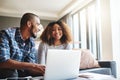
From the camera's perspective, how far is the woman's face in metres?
2.08

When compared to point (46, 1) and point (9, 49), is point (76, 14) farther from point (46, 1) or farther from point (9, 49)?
point (9, 49)

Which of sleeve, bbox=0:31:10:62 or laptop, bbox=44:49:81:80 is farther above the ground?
sleeve, bbox=0:31:10:62

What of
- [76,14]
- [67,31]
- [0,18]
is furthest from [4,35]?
[0,18]

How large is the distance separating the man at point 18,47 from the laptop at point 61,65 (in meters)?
0.23

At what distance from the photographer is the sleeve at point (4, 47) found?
4.11 feet

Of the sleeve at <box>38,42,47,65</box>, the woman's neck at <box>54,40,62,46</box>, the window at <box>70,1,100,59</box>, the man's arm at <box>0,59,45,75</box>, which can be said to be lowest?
→ the man's arm at <box>0,59,45,75</box>

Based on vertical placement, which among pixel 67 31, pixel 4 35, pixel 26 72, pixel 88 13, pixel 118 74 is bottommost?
pixel 118 74

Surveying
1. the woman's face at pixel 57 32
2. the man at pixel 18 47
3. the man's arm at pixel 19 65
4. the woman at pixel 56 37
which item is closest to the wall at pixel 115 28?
the woman at pixel 56 37

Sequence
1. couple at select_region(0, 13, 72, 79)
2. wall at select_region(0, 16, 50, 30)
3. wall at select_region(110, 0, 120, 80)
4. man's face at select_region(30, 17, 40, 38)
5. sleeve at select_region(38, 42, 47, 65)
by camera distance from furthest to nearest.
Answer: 1. wall at select_region(0, 16, 50, 30)
2. wall at select_region(110, 0, 120, 80)
3. sleeve at select_region(38, 42, 47, 65)
4. man's face at select_region(30, 17, 40, 38)
5. couple at select_region(0, 13, 72, 79)

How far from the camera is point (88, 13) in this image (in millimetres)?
4121

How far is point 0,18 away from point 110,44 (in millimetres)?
3530

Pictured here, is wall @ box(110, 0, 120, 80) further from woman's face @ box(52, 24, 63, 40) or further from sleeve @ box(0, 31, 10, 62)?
sleeve @ box(0, 31, 10, 62)

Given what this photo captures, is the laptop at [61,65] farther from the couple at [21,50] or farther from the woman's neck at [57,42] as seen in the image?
the woman's neck at [57,42]

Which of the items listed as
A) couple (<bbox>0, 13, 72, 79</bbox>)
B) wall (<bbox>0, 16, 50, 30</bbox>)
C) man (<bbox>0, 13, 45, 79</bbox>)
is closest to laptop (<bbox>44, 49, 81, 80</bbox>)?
couple (<bbox>0, 13, 72, 79</bbox>)
